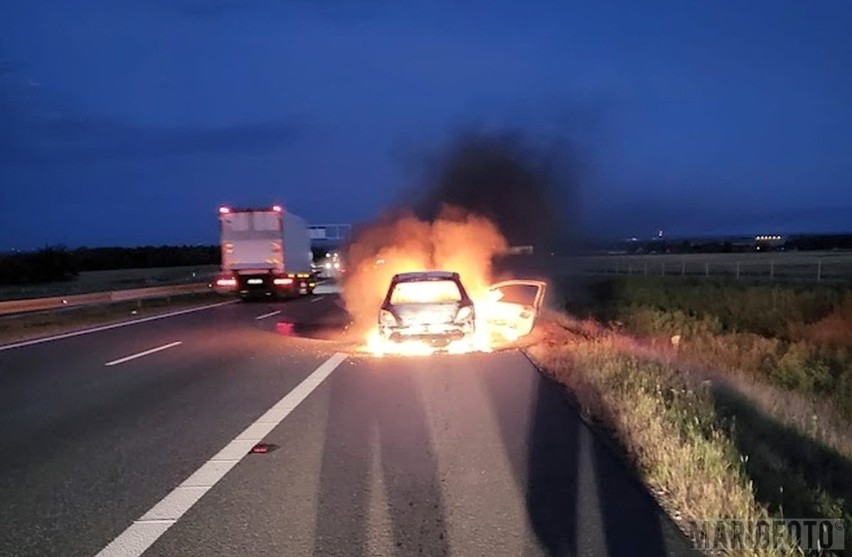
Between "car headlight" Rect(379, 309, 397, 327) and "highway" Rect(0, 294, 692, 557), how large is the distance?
3.79 feet

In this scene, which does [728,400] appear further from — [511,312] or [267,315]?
[267,315]

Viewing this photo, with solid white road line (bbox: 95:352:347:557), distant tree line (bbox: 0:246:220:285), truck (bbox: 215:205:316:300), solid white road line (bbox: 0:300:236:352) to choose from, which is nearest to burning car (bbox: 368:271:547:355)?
solid white road line (bbox: 95:352:347:557)

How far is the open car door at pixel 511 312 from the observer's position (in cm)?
1677

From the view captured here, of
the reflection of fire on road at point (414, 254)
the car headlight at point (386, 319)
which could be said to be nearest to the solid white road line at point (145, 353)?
the reflection of fire on road at point (414, 254)

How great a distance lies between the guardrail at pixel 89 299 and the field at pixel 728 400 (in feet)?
48.2

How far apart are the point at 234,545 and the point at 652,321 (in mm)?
20083

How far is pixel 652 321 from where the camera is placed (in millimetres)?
24328

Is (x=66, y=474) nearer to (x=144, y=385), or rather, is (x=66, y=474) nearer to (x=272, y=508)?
(x=272, y=508)

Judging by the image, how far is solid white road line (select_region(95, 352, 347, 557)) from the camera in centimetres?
574

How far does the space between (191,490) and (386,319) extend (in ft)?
27.4

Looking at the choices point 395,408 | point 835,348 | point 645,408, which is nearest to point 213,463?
point 395,408

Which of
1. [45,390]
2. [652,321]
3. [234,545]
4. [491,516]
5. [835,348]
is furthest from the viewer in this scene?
[652,321]

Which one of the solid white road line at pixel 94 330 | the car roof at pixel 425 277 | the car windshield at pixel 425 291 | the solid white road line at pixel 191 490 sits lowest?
the solid white road line at pixel 94 330

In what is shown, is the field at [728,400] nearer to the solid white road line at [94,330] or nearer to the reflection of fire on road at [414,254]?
the reflection of fire on road at [414,254]
